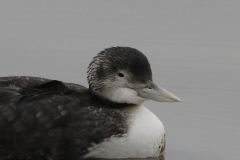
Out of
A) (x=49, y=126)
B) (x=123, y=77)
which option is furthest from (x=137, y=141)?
(x=49, y=126)

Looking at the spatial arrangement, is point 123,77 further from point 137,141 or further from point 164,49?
point 164,49

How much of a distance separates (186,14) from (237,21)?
90 centimetres

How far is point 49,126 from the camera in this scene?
8.74 meters

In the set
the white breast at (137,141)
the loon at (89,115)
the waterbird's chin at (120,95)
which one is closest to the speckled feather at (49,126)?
the loon at (89,115)

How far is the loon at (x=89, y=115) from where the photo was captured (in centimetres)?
873

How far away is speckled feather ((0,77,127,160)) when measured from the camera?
28.6 feet

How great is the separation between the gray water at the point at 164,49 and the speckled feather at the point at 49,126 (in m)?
1.40

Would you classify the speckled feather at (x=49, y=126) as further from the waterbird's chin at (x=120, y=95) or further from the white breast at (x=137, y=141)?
the waterbird's chin at (x=120, y=95)

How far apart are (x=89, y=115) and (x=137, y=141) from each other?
0.65 m

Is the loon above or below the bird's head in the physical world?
below

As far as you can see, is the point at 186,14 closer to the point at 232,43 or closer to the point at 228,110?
the point at 232,43

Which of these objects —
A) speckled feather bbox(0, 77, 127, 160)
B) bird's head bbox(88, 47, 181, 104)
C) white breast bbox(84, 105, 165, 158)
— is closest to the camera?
speckled feather bbox(0, 77, 127, 160)

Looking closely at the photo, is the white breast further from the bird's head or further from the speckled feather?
the bird's head

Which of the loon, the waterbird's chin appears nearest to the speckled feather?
the loon
